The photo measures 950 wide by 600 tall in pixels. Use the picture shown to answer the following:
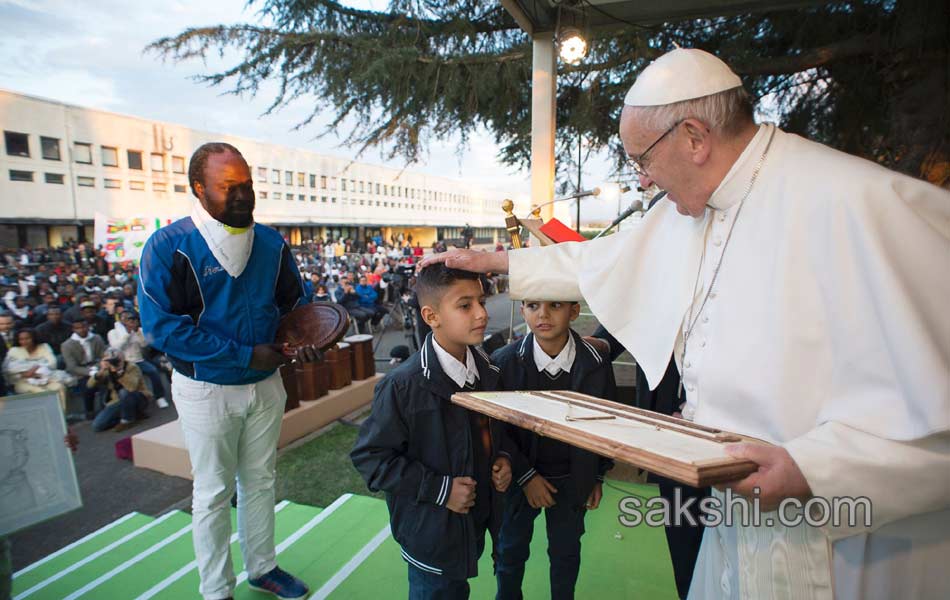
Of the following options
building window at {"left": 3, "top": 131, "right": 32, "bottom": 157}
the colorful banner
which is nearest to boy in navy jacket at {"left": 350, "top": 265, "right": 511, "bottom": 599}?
the colorful banner

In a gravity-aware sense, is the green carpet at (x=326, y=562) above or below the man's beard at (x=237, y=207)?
below

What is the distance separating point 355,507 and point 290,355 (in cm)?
172

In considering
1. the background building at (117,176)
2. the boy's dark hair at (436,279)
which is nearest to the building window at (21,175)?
the background building at (117,176)

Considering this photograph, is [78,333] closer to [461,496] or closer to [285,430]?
[285,430]

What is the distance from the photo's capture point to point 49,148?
2773cm

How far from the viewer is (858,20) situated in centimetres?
515

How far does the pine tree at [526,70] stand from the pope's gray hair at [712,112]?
4160 mm

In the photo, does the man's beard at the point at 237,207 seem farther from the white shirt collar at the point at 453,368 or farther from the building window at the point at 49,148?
the building window at the point at 49,148

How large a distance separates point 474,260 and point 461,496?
91 cm

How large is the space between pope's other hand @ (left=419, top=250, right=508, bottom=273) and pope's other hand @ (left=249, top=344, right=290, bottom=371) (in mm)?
1028

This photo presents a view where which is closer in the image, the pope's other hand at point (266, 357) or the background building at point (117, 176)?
the pope's other hand at point (266, 357)

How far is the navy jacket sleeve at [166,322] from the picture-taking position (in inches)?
91.3

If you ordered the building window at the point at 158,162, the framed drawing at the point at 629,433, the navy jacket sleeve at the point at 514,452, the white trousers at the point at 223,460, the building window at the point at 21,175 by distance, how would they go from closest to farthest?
the framed drawing at the point at 629,433, the navy jacket sleeve at the point at 514,452, the white trousers at the point at 223,460, the building window at the point at 21,175, the building window at the point at 158,162

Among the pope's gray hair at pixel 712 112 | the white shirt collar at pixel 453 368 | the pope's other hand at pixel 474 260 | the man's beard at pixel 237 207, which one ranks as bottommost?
the white shirt collar at pixel 453 368
